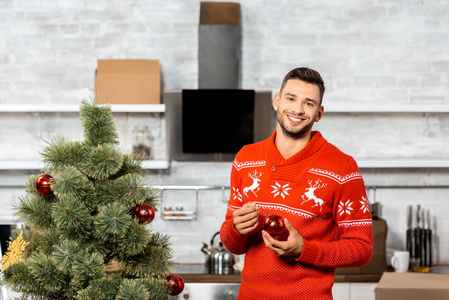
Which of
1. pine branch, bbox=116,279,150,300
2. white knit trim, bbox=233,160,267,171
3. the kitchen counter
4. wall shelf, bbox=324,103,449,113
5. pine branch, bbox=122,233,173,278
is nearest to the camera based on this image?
pine branch, bbox=116,279,150,300

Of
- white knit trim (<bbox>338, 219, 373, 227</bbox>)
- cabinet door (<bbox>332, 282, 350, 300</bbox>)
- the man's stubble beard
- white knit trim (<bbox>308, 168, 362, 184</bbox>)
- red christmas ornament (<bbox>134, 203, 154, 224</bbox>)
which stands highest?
the man's stubble beard

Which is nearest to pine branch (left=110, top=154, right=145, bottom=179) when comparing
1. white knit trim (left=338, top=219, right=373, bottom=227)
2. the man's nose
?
the man's nose

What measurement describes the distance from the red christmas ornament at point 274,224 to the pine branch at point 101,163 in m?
0.40

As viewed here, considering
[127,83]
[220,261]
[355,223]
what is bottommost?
[220,261]

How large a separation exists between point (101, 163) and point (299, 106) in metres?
0.53

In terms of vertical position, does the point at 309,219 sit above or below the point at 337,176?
below

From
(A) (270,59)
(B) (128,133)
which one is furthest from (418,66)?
(B) (128,133)

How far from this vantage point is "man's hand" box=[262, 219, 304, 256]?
135 centimetres

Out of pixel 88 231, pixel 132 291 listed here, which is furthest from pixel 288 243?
pixel 88 231

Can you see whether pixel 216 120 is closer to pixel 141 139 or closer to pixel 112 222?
pixel 141 139

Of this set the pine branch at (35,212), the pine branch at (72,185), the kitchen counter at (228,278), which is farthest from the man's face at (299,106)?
the kitchen counter at (228,278)

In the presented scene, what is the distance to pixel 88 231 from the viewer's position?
54.4 inches

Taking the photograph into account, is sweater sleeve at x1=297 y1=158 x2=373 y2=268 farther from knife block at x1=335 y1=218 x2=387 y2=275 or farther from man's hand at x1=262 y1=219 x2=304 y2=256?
knife block at x1=335 y1=218 x2=387 y2=275

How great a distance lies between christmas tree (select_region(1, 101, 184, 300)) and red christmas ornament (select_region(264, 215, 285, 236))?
0.31 meters
